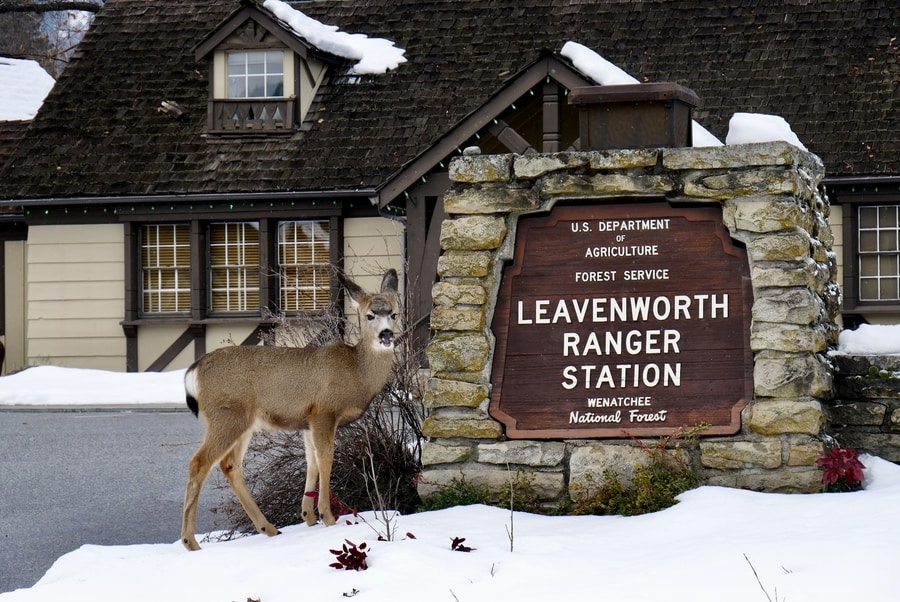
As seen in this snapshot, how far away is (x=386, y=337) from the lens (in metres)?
7.41

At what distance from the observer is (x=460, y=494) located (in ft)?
25.9

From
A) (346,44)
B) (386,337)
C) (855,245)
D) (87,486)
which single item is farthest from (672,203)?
(346,44)

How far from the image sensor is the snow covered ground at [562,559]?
606cm

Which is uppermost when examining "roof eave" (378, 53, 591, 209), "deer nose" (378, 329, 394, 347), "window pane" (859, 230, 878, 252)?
"roof eave" (378, 53, 591, 209)

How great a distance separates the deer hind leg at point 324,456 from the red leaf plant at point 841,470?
278 cm

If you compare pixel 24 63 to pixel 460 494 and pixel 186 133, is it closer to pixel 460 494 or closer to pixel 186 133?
pixel 186 133

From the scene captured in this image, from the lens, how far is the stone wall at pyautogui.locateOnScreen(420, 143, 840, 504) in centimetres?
758

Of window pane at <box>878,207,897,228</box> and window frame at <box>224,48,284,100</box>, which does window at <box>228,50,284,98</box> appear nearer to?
window frame at <box>224,48,284,100</box>

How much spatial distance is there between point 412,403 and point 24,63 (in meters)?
23.3

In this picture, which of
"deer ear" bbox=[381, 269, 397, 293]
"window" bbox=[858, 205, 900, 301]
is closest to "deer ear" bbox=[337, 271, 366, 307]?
"deer ear" bbox=[381, 269, 397, 293]

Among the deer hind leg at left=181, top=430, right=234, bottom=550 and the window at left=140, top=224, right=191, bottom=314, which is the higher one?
the window at left=140, top=224, right=191, bottom=314

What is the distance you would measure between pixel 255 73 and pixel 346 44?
1.55 meters

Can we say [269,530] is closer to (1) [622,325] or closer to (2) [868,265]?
(1) [622,325]

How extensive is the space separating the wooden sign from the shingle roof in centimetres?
1084
